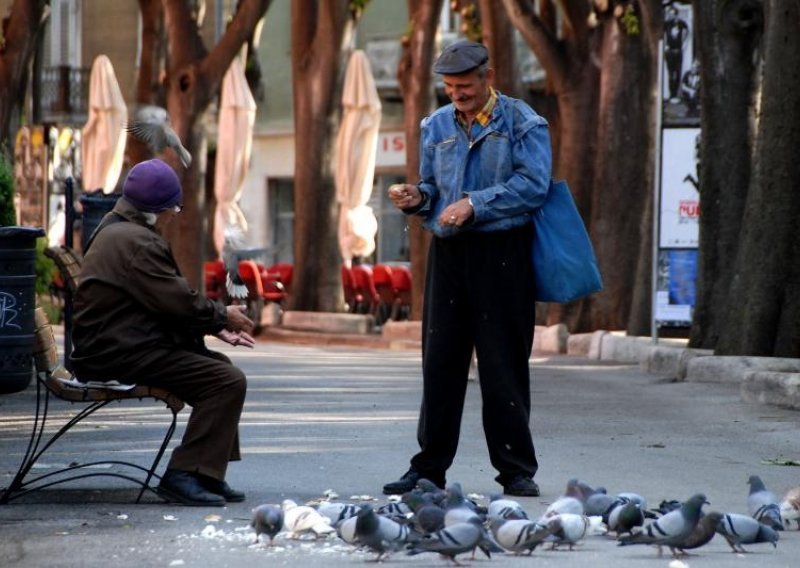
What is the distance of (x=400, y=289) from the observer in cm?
3456

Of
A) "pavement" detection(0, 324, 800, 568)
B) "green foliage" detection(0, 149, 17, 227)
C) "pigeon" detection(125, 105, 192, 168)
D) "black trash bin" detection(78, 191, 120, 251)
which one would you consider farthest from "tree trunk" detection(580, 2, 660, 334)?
"pigeon" detection(125, 105, 192, 168)

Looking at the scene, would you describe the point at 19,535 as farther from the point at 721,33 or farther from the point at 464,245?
the point at 721,33

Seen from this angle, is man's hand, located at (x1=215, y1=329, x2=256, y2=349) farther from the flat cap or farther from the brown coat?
the flat cap

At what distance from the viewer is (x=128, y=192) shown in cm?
914

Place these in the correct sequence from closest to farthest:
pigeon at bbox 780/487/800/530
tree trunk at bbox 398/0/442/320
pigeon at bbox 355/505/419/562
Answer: pigeon at bbox 355/505/419/562 → pigeon at bbox 780/487/800/530 → tree trunk at bbox 398/0/442/320

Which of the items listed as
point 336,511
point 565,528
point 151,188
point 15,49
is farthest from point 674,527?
point 15,49

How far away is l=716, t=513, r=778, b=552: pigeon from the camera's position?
7.48m

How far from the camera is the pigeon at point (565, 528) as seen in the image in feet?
24.5

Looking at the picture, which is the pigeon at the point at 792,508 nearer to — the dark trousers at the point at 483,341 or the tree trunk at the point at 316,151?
the dark trousers at the point at 483,341

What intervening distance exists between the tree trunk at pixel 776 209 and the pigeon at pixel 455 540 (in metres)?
9.82

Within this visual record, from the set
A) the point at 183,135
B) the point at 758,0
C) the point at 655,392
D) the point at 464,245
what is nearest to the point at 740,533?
the point at 464,245

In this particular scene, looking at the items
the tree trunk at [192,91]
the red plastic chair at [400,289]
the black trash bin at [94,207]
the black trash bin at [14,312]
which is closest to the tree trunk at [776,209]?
the black trash bin at [94,207]

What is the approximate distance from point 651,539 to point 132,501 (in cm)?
278

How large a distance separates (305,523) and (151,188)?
2013mm
